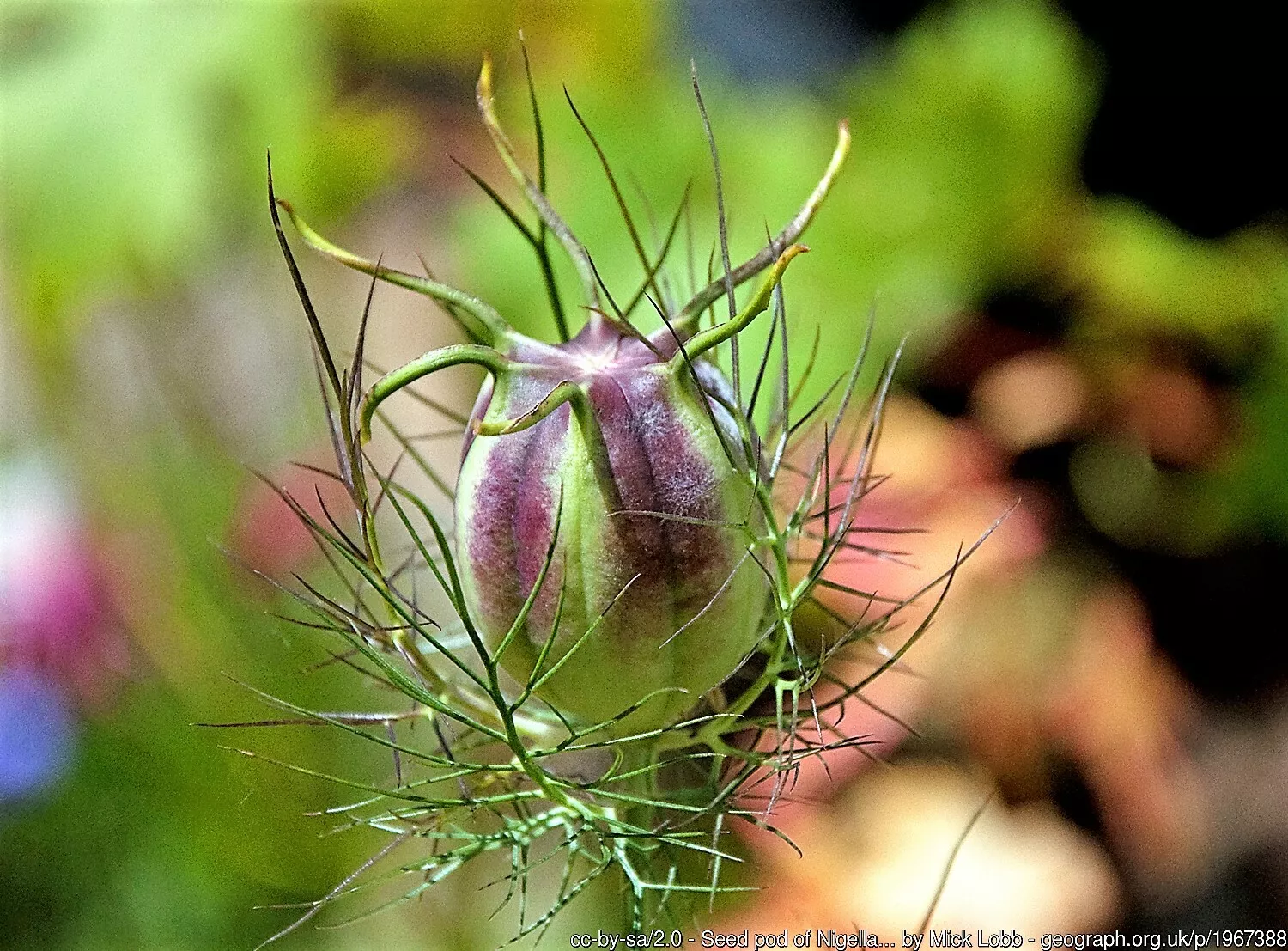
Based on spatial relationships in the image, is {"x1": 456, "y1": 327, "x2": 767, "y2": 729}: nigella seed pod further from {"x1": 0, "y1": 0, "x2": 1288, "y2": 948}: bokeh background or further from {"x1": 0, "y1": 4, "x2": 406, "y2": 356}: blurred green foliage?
{"x1": 0, "y1": 4, "x2": 406, "y2": 356}: blurred green foliage

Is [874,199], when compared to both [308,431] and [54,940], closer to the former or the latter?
[308,431]

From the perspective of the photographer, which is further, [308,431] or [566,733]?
[308,431]

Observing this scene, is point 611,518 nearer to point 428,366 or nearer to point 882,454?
point 428,366

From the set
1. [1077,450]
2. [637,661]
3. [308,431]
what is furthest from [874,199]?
[637,661]
